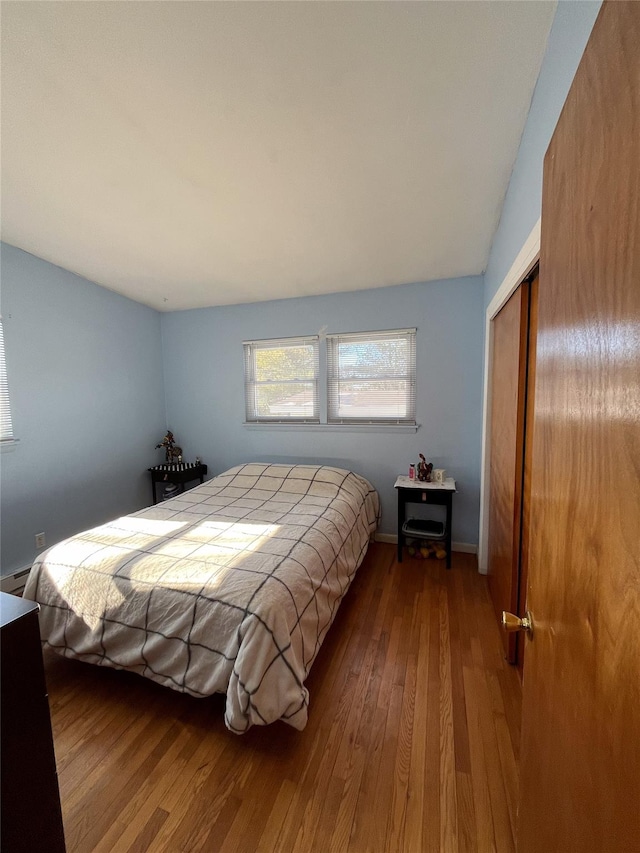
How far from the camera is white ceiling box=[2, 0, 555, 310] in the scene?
1.01 meters

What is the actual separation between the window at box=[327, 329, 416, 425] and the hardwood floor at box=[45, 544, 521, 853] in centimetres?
178

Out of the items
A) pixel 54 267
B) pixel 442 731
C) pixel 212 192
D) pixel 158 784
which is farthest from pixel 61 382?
pixel 442 731

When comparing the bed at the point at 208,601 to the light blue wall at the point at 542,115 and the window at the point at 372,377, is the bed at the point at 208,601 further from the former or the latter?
the light blue wall at the point at 542,115

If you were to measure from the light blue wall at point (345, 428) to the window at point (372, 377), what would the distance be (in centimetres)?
9

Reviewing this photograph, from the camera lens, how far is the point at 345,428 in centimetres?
311

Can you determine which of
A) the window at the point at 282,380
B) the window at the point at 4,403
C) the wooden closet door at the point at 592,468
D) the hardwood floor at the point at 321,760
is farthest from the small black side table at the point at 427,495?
the window at the point at 4,403

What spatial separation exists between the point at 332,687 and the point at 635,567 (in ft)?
5.34

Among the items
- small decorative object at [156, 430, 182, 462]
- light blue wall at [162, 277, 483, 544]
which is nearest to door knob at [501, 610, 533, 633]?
light blue wall at [162, 277, 483, 544]

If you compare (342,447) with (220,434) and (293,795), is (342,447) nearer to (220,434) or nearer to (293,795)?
(220,434)

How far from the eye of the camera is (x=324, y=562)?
1766 millimetres

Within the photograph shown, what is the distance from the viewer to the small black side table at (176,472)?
3.41 meters

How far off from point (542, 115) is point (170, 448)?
12.2 feet

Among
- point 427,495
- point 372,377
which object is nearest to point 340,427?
point 372,377

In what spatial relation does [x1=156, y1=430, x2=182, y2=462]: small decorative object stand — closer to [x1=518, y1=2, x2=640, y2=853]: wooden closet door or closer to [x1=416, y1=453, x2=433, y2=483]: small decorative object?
[x1=416, y1=453, x2=433, y2=483]: small decorative object
